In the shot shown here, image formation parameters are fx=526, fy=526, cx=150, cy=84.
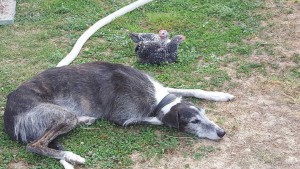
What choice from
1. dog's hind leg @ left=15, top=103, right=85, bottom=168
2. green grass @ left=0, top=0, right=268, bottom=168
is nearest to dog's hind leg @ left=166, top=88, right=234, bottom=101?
green grass @ left=0, top=0, right=268, bottom=168

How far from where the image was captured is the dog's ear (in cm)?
596

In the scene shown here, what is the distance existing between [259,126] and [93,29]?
147 inches

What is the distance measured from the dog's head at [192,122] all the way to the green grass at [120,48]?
117 mm

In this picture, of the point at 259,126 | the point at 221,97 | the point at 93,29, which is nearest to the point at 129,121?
the point at 221,97

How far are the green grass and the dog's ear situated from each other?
87mm

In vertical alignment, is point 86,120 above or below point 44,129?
below

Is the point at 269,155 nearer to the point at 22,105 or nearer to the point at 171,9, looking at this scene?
the point at 22,105

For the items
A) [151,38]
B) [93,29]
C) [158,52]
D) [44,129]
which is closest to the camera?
[44,129]

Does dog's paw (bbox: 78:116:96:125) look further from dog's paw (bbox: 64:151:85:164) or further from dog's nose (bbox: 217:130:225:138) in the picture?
dog's nose (bbox: 217:130:225:138)

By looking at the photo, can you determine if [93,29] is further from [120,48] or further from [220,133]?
[220,133]

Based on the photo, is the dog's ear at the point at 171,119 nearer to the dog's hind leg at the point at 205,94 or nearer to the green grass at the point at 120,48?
the green grass at the point at 120,48

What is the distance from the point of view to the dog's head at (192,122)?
5.85m

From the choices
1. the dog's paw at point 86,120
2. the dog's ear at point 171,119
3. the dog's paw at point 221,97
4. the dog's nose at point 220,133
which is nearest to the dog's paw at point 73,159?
the dog's paw at point 86,120

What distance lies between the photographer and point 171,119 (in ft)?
19.7
